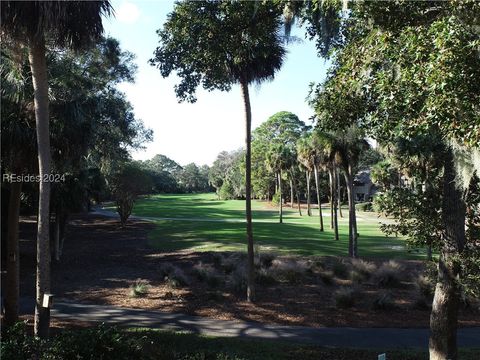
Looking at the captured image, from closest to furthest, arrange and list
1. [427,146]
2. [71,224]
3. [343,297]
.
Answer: [427,146] < [343,297] < [71,224]

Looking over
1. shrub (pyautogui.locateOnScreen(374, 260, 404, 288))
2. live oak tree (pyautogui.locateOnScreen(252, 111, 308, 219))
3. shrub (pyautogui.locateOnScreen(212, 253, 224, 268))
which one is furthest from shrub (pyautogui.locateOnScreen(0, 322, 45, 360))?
live oak tree (pyautogui.locateOnScreen(252, 111, 308, 219))

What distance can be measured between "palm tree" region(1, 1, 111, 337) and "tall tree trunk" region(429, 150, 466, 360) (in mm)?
7288

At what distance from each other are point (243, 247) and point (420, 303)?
1408cm

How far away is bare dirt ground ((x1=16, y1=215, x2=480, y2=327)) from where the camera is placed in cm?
1359

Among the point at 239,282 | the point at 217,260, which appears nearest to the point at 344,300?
the point at 239,282

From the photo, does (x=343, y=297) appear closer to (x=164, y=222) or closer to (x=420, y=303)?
(x=420, y=303)

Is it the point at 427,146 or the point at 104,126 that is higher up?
the point at 104,126

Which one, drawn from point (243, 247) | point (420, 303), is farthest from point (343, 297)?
point (243, 247)

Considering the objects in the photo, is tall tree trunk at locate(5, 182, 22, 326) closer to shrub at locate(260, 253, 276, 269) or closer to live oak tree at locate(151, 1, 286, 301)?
live oak tree at locate(151, 1, 286, 301)

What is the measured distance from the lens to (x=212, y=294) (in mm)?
15977

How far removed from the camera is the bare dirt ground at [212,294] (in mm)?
13586

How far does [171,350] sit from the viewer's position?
9.22 m

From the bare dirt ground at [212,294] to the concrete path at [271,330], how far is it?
55cm

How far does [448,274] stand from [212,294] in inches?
361
